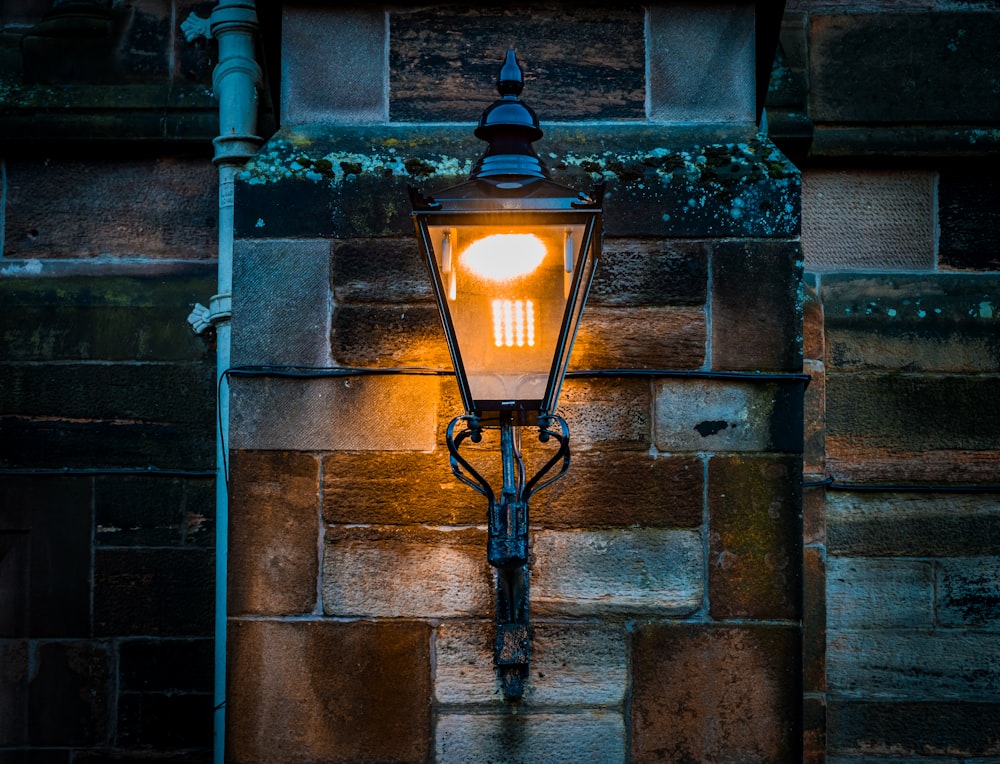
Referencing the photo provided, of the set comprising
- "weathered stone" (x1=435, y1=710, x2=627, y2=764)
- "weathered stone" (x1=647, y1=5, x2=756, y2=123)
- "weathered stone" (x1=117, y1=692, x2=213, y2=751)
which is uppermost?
"weathered stone" (x1=647, y1=5, x2=756, y2=123)

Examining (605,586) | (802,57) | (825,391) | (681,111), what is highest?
(802,57)

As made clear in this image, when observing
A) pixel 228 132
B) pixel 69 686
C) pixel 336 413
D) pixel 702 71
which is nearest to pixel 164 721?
pixel 69 686

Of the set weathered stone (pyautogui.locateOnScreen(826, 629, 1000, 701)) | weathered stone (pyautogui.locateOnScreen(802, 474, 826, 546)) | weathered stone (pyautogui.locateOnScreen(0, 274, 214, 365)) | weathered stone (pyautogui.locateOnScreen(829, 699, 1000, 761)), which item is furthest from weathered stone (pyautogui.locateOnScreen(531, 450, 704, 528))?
weathered stone (pyautogui.locateOnScreen(0, 274, 214, 365))

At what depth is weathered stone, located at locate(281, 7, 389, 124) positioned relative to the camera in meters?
2.88

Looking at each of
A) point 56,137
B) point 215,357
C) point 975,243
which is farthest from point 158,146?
point 975,243

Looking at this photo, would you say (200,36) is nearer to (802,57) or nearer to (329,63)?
(329,63)

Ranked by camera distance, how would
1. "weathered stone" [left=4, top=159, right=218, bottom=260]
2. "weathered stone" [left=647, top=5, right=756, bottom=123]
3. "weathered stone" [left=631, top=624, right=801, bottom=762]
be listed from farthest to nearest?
"weathered stone" [left=4, top=159, right=218, bottom=260] < "weathered stone" [left=647, top=5, right=756, bottom=123] < "weathered stone" [left=631, top=624, right=801, bottom=762]

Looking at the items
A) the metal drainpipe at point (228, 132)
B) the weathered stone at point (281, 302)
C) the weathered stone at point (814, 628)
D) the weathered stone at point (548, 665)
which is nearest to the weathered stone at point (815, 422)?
the weathered stone at point (814, 628)

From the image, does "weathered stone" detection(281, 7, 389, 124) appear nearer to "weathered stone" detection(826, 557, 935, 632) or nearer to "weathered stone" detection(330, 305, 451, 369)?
"weathered stone" detection(330, 305, 451, 369)

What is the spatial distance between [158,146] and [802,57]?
2.25 metres

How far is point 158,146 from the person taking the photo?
355 cm

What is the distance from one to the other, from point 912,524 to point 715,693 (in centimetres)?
110

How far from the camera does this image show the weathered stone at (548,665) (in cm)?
266

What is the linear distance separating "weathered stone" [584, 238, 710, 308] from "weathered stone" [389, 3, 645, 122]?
1.31 feet
